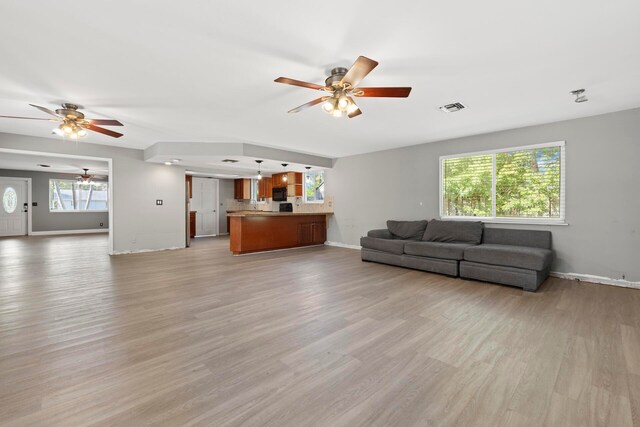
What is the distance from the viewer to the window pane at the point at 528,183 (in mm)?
4574

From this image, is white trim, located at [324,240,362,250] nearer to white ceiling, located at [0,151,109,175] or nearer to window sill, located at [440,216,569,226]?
window sill, located at [440,216,569,226]

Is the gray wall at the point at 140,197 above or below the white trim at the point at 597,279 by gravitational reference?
above

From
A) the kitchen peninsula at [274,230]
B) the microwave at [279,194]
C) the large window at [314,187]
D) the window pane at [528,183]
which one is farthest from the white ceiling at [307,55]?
the microwave at [279,194]

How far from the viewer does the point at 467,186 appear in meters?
5.49

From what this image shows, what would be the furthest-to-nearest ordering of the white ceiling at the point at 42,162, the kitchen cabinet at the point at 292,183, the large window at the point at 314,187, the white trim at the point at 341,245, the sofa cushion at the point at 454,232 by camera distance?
1. the kitchen cabinet at the point at 292,183
2. the large window at the point at 314,187
3. the white trim at the point at 341,245
4. the white ceiling at the point at 42,162
5. the sofa cushion at the point at 454,232

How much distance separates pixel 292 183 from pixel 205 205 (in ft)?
12.1

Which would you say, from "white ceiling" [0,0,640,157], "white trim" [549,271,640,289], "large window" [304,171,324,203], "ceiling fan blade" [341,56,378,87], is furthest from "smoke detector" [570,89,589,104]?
"large window" [304,171,324,203]

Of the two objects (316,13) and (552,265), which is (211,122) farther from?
(552,265)

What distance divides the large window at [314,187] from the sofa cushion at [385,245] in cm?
313

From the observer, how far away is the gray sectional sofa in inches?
151

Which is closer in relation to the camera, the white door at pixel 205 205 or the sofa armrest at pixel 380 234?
the sofa armrest at pixel 380 234

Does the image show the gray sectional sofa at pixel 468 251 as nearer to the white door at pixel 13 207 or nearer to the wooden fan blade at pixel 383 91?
the wooden fan blade at pixel 383 91

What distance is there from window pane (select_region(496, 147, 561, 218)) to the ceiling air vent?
177cm

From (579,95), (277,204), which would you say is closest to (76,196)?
(277,204)
